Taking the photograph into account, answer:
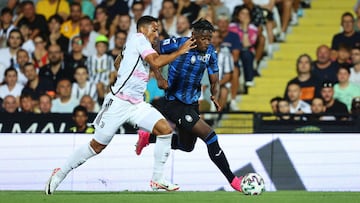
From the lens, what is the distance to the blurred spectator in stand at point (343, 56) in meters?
21.6

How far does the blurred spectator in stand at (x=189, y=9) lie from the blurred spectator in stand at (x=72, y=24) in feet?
7.31

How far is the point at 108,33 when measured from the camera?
2370cm

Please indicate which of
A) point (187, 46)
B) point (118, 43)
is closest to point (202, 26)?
point (187, 46)

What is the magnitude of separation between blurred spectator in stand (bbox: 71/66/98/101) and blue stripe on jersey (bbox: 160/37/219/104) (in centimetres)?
666

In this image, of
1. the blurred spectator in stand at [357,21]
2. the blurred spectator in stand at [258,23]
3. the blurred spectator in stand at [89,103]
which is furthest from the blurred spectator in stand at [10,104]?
the blurred spectator in stand at [357,21]

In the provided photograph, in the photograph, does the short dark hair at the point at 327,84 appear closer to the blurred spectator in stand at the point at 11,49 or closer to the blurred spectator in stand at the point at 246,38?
the blurred spectator in stand at the point at 246,38

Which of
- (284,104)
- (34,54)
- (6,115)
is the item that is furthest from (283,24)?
(6,115)

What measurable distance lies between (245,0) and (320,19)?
177 cm

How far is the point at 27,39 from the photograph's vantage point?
23938 millimetres

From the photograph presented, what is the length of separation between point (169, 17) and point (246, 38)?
1.65 meters

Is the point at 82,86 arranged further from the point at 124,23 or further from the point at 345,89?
the point at 345,89

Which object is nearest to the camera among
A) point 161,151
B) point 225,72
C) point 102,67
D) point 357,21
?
point 161,151

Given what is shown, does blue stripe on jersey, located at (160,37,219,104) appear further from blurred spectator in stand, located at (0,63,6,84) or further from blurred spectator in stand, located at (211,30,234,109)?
blurred spectator in stand, located at (0,63,6,84)

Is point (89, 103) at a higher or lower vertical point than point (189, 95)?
higher
